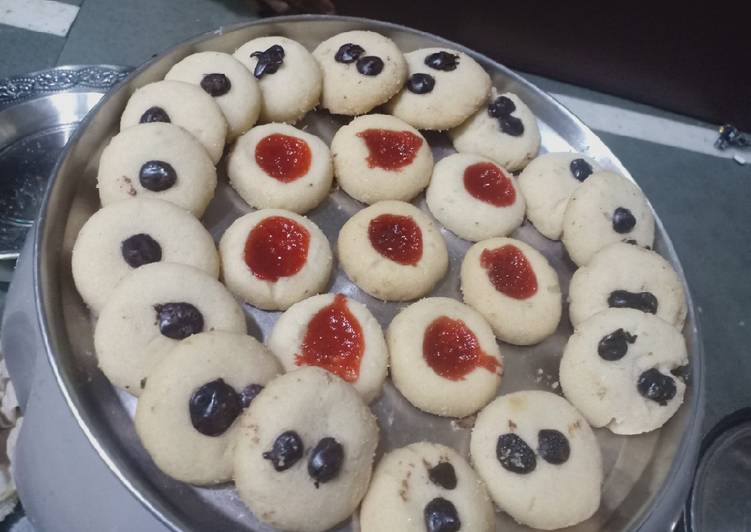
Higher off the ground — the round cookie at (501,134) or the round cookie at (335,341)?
the round cookie at (501,134)

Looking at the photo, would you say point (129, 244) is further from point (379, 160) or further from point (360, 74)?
point (360, 74)

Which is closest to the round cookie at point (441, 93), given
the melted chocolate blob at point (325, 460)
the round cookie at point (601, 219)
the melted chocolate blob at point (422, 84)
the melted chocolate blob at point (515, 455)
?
the melted chocolate blob at point (422, 84)

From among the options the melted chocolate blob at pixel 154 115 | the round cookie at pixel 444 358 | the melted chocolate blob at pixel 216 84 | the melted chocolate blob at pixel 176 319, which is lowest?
the round cookie at pixel 444 358

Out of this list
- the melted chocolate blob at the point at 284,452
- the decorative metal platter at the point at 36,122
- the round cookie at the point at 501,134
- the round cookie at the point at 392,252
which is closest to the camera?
the melted chocolate blob at the point at 284,452

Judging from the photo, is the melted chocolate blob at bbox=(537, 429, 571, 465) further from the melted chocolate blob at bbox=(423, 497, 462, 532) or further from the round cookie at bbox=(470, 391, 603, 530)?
the melted chocolate blob at bbox=(423, 497, 462, 532)

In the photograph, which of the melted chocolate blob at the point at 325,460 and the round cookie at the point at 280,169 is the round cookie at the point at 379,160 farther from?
the melted chocolate blob at the point at 325,460

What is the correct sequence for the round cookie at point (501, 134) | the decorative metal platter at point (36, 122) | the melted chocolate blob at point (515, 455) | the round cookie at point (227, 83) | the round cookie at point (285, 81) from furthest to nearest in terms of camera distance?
the decorative metal platter at point (36, 122) < the round cookie at point (501, 134) < the round cookie at point (285, 81) < the round cookie at point (227, 83) < the melted chocolate blob at point (515, 455)
